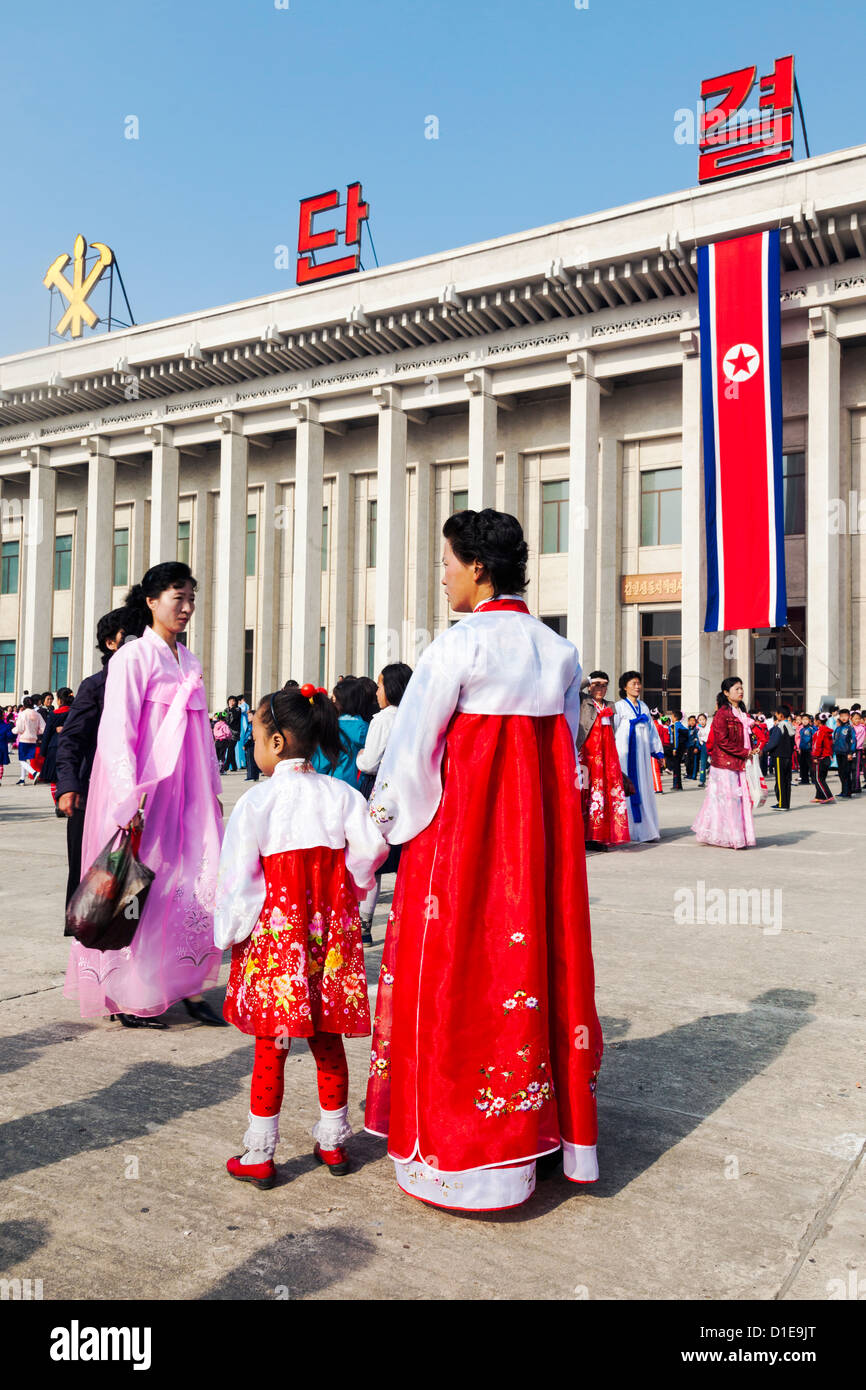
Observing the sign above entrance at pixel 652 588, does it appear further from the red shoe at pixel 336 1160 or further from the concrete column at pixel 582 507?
the red shoe at pixel 336 1160

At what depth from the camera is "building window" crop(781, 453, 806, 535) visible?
25.6 metres

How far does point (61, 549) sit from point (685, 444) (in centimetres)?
2395

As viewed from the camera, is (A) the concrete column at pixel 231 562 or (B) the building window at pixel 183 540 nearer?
(A) the concrete column at pixel 231 562

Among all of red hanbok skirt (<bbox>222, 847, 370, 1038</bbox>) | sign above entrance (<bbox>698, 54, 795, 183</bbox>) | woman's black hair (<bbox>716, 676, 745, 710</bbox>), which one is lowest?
red hanbok skirt (<bbox>222, 847, 370, 1038</bbox>)

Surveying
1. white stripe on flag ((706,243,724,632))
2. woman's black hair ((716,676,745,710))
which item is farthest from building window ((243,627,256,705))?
woman's black hair ((716,676,745,710))

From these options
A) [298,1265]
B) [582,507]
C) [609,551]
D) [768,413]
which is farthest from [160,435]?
[298,1265]

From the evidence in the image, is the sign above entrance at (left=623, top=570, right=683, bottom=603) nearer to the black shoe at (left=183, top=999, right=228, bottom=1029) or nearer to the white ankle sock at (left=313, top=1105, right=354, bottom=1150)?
the black shoe at (left=183, top=999, right=228, bottom=1029)

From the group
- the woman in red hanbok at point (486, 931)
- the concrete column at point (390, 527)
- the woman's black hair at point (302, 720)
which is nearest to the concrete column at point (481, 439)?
the concrete column at point (390, 527)

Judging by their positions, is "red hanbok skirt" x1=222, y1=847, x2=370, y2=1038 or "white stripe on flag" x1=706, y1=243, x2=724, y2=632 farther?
"white stripe on flag" x1=706, y1=243, x2=724, y2=632

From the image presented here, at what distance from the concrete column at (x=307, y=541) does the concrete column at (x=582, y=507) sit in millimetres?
8222

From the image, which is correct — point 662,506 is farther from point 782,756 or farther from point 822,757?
point 782,756

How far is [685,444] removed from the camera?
25.4 meters

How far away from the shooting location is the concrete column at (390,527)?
2945 centimetres

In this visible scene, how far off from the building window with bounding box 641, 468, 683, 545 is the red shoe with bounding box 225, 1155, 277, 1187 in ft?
84.5
